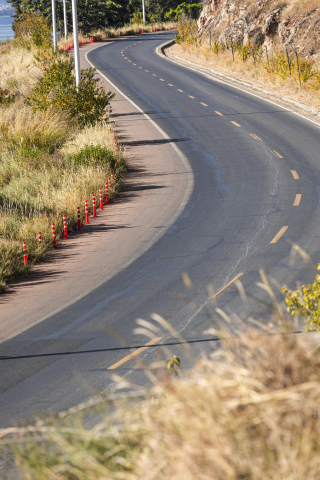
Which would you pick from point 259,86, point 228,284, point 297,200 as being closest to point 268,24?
point 259,86

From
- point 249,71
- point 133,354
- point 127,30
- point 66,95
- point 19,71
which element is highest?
point 127,30

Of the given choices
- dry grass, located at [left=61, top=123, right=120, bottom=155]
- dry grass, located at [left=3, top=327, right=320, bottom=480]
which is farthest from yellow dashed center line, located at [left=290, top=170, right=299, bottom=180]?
dry grass, located at [left=3, top=327, right=320, bottom=480]

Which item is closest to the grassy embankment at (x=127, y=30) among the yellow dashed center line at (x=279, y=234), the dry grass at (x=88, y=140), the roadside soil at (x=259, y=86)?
the roadside soil at (x=259, y=86)

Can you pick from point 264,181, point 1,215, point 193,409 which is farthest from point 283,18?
point 193,409

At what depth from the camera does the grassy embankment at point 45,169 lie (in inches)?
606

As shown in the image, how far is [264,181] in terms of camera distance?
19.4 metres

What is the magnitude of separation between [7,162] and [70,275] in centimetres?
1088

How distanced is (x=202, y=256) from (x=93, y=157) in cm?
990

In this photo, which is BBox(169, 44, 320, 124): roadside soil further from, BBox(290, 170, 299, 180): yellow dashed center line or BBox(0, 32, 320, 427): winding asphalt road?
BBox(290, 170, 299, 180): yellow dashed center line

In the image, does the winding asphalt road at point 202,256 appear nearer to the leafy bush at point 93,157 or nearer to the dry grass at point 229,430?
the leafy bush at point 93,157

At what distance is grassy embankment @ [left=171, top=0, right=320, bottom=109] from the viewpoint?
112 ft

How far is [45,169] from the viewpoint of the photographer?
2077 centimetres

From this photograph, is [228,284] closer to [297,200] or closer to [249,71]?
Answer: [297,200]

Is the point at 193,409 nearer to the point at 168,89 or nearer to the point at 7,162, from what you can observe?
the point at 7,162
